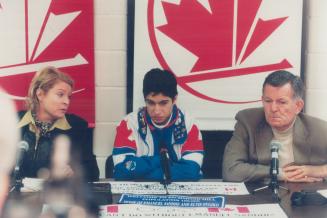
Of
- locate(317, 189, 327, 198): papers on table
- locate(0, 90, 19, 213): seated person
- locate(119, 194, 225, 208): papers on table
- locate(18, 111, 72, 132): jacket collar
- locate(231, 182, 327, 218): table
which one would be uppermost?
locate(0, 90, 19, 213): seated person

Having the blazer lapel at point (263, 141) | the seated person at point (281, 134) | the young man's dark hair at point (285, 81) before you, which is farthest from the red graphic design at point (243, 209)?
the young man's dark hair at point (285, 81)

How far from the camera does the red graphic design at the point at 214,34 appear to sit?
279 cm

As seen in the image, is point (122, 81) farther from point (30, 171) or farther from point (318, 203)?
point (318, 203)

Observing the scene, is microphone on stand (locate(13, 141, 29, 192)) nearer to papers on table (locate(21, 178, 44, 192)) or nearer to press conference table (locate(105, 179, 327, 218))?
papers on table (locate(21, 178, 44, 192))

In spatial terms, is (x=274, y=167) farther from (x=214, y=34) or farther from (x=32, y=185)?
(x=214, y=34)

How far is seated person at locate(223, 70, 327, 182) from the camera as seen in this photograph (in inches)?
82.5

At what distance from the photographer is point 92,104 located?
2.78 m

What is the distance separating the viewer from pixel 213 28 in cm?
280

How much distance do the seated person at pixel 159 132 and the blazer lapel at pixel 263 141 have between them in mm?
248

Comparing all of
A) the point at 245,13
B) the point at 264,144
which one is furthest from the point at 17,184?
the point at 245,13

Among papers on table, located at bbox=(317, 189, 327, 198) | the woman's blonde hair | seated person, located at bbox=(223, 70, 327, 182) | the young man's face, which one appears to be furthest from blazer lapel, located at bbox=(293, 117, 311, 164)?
the woman's blonde hair

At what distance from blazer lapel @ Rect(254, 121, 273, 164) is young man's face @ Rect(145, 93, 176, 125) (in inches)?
15.6

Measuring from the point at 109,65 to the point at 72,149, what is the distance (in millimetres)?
614

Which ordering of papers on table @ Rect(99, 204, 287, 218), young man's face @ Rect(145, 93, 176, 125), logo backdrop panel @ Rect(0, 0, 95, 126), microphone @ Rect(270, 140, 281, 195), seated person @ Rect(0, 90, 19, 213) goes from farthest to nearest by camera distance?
1. logo backdrop panel @ Rect(0, 0, 95, 126)
2. young man's face @ Rect(145, 93, 176, 125)
3. microphone @ Rect(270, 140, 281, 195)
4. papers on table @ Rect(99, 204, 287, 218)
5. seated person @ Rect(0, 90, 19, 213)
